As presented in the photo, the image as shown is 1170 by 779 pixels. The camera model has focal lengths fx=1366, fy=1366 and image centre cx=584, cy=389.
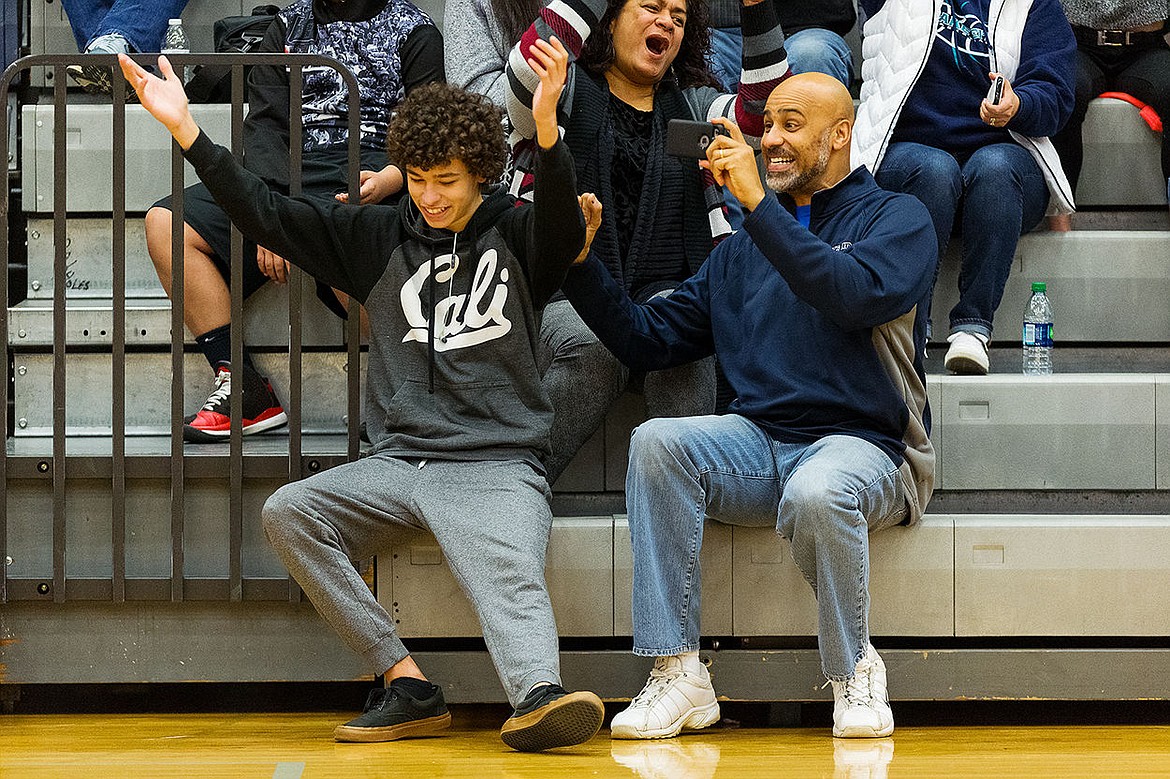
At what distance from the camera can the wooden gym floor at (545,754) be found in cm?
202

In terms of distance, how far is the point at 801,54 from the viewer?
3.10 meters

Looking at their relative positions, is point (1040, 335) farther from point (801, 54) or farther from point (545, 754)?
point (545, 754)

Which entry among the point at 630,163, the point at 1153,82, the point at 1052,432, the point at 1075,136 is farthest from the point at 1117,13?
the point at 630,163

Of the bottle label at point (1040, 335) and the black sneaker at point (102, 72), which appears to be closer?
the bottle label at point (1040, 335)

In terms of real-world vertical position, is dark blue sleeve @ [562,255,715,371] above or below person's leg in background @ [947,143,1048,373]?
below

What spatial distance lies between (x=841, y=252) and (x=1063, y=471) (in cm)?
74

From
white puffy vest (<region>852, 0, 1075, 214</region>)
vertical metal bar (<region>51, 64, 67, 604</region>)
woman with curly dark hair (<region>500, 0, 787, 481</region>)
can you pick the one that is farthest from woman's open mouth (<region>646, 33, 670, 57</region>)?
vertical metal bar (<region>51, 64, 67, 604</region>)

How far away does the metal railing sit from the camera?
243 cm

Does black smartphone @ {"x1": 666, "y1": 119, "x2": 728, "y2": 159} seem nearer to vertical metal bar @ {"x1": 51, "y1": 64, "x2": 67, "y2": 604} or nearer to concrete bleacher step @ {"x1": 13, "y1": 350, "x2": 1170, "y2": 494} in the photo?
concrete bleacher step @ {"x1": 13, "y1": 350, "x2": 1170, "y2": 494}

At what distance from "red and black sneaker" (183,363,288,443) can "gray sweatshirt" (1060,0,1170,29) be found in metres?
2.09

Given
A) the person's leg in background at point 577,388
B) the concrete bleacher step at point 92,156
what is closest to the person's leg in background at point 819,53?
the person's leg in background at point 577,388

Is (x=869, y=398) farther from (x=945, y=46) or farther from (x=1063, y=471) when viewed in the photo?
(x=945, y=46)

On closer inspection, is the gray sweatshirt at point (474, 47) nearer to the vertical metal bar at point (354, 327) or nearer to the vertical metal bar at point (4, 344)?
the vertical metal bar at point (354, 327)

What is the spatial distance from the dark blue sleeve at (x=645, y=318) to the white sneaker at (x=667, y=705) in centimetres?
56
